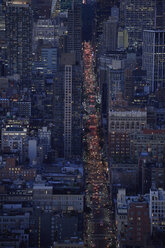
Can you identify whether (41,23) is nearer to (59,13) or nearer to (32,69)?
(59,13)

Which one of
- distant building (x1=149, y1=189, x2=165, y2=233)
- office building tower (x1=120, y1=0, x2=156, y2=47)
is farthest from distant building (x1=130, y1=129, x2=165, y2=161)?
office building tower (x1=120, y1=0, x2=156, y2=47)

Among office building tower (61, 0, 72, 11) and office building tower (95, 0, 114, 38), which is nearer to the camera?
office building tower (95, 0, 114, 38)

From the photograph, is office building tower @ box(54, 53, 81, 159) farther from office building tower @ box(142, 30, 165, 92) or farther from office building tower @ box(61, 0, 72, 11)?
office building tower @ box(61, 0, 72, 11)

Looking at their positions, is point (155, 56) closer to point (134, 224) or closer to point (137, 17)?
point (137, 17)

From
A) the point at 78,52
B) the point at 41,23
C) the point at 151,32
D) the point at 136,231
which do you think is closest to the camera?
the point at 136,231

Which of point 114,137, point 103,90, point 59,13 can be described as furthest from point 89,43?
point 114,137

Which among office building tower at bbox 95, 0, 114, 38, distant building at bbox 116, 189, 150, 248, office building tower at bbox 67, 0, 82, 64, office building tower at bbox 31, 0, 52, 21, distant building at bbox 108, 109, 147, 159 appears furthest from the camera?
office building tower at bbox 31, 0, 52, 21

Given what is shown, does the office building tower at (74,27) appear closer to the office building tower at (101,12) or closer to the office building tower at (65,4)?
the office building tower at (101,12)
